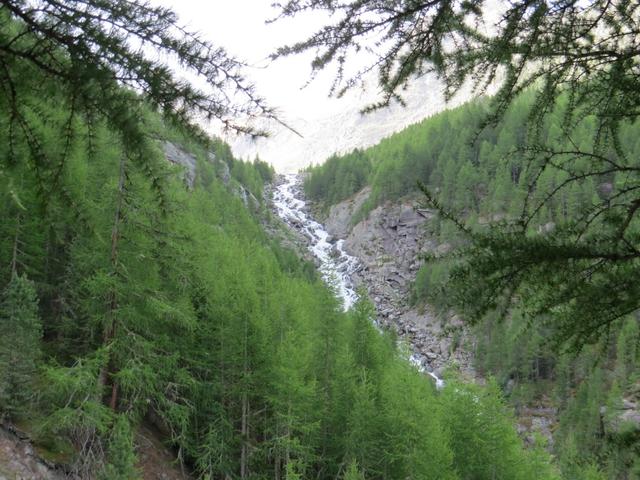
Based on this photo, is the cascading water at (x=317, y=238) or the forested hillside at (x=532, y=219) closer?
the forested hillside at (x=532, y=219)

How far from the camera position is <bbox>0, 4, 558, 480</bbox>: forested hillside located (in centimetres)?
1157

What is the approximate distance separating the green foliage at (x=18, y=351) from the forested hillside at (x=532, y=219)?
9830 mm

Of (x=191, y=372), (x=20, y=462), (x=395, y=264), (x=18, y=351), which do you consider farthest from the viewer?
(x=395, y=264)

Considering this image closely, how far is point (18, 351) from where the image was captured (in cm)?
1162

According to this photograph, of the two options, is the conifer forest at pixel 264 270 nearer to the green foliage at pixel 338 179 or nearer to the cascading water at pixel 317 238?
the cascading water at pixel 317 238

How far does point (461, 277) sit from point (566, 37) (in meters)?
1.97

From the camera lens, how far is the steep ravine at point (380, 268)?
5497 centimetres

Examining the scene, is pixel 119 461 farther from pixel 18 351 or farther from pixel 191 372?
pixel 191 372

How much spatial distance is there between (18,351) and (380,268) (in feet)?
209

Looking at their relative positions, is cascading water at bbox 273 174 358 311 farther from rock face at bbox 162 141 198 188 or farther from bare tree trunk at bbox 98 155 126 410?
bare tree trunk at bbox 98 155 126 410

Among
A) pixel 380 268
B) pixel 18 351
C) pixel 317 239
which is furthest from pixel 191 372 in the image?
pixel 317 239

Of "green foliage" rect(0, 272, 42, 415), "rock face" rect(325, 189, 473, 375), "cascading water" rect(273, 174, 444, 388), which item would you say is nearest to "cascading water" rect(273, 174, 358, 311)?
"cascading water" rect(273, 174, 444, 388)

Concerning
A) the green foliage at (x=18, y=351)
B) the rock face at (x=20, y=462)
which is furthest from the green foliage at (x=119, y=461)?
the green foliage at (x=18, y=351)

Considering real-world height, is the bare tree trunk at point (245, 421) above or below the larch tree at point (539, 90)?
below
